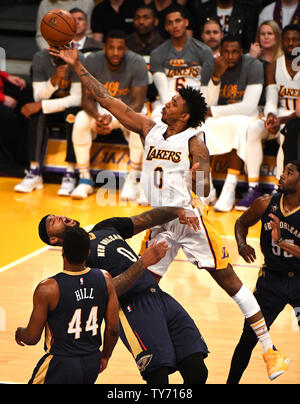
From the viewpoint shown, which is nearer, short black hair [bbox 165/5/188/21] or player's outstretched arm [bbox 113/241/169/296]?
player's outstretched arm [bbox 113/241/169/296]

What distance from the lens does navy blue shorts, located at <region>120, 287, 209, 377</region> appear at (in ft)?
12.9

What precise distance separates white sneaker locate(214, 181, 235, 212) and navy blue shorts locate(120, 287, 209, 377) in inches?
185

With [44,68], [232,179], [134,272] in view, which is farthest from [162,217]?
[44,68]

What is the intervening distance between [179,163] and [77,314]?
1.79 meters

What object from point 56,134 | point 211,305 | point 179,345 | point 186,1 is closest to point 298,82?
point 186,1

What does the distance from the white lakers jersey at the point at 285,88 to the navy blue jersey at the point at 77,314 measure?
5921mm

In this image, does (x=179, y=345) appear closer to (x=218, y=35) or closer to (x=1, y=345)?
(x=1, y=345)

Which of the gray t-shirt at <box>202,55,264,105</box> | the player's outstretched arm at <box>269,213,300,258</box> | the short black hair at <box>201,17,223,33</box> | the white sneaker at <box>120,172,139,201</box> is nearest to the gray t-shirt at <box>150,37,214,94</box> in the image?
the gray t-shirt at <box>202,55,264,105</box>

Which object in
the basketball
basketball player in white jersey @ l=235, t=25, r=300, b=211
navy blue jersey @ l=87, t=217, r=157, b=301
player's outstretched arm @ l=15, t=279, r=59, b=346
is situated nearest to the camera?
player's outstretched arm @ l=15, t=279, r=59, b=346

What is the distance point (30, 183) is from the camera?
9.43 meters

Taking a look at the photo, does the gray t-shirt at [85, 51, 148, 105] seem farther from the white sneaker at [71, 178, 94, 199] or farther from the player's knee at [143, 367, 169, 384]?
the player's knee at [143, 367, 169, 384]

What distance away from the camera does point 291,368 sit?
4.82 m

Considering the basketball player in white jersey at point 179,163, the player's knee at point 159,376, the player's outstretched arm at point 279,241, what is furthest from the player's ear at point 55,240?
the player's outstretched arm at point 279,241

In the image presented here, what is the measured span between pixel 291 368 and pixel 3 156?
22.3ft
